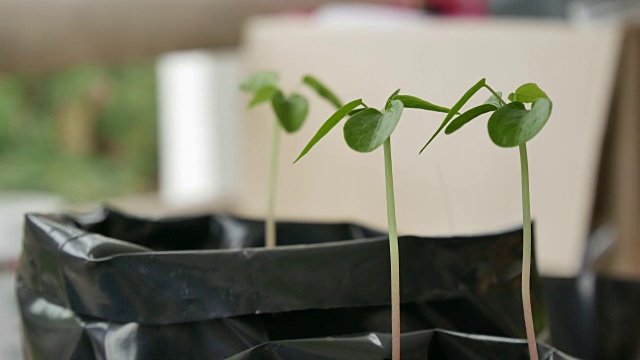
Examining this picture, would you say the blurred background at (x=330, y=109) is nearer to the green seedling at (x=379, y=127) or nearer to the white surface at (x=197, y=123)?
the white surface at (x=197, y=123)

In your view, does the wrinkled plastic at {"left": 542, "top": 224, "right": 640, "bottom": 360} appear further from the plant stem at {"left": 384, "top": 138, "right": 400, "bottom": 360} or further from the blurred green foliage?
Result: the blurred green foliage

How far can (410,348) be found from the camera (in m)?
0.33

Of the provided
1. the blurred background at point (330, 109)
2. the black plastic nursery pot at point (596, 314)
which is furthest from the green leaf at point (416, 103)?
the black plastic nursery pot at point (596, 314)

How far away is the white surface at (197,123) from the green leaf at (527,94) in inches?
70.1

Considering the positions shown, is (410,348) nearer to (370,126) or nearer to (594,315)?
(370,126)

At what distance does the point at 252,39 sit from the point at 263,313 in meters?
1.08

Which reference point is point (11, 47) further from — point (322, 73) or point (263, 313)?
point (263, 313)

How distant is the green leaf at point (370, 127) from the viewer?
283 mm

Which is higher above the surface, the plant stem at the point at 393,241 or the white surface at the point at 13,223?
the plant stem at the point at 393,241

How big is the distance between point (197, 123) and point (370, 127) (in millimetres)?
1829

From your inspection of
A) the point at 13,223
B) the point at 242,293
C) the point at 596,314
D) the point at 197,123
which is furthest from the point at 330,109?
the point at 197,123

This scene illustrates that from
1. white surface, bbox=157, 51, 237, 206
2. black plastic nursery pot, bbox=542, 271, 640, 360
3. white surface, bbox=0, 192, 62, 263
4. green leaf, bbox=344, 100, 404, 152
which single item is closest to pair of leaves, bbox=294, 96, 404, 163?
green leaf, bbox=344, 100, 404, 152

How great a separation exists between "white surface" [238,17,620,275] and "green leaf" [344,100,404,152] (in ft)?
1.05

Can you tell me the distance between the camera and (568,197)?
1029 mm
